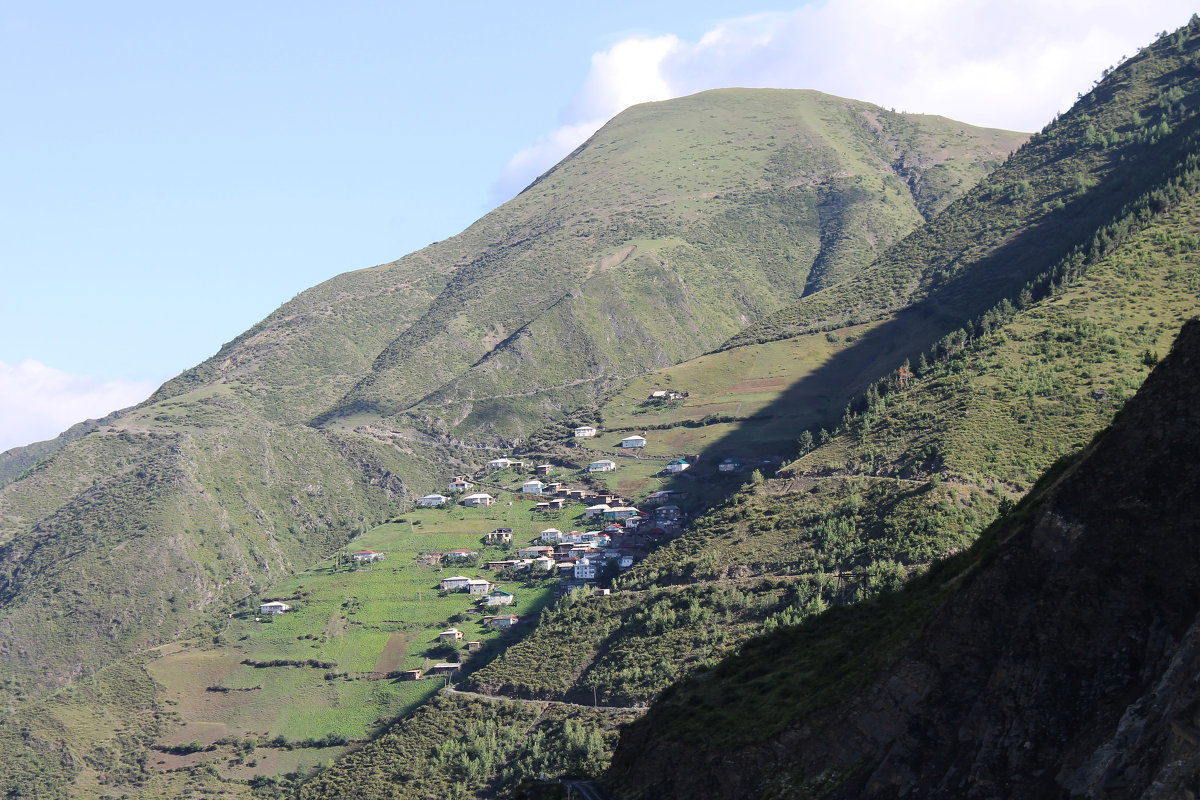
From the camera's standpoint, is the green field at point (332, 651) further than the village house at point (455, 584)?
No

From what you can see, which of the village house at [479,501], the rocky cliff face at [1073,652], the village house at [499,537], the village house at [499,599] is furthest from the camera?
the village house at [479,501]

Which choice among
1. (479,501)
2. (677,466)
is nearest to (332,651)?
(479,501)

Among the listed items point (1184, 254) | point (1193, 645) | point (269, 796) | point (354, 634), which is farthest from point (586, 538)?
point (1193, 645)

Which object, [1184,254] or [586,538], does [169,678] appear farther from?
[1184,254]

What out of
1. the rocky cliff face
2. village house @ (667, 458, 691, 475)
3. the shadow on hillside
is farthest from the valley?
village house @ (667, 458, 691, 475)

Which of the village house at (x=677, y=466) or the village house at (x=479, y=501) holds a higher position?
the village house at (x=479, y=501)

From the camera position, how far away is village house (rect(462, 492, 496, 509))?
172m

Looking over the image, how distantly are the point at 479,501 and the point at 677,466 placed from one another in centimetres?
3092

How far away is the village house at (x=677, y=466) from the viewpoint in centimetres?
15725

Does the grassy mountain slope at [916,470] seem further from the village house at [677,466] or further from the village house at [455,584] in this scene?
the village house at [677,466]

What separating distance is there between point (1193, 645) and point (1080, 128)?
186m

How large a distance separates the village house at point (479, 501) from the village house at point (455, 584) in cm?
2953

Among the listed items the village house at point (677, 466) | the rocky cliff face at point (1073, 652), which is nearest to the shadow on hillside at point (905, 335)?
the village house at point (677, 466)

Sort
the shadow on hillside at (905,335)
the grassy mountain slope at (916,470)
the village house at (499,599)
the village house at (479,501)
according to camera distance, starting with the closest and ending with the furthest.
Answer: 1. the grassy mountain slope at (916,470)
2. the village house at (499,599)
3. the shadow on hillside at (905,335)
4. the village house at (479,501)
